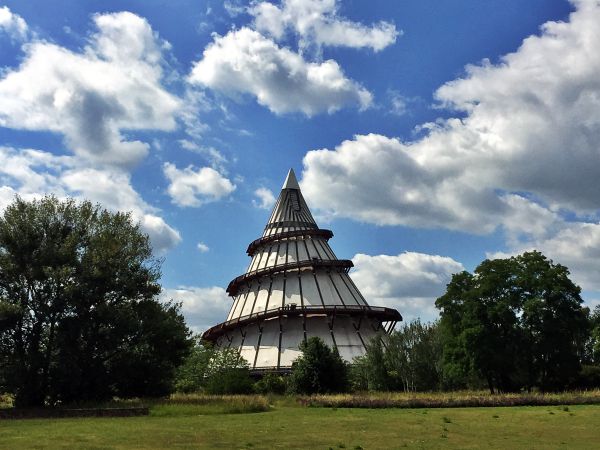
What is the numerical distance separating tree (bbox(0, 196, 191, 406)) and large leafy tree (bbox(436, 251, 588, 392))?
26.5m

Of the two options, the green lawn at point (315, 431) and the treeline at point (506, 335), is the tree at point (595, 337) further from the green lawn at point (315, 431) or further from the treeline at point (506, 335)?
the green lawn at point (315, 431)

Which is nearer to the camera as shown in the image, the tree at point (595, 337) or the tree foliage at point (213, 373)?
the tree foliage at point (213, 373)

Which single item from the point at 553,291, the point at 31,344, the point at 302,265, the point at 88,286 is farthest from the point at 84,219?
the point at 302,265

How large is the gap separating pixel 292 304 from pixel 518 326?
35.5m

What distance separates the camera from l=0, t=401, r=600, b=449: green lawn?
65.2 feet

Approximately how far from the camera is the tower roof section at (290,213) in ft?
326

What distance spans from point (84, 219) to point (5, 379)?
480 inches

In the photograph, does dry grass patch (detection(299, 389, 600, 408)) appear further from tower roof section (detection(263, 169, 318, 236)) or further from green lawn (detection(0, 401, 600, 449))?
tower roof section (detection(263, 169, 318, 236))

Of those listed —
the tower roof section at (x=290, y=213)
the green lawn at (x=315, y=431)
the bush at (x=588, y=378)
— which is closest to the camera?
the green lawn at (x=315, y=431)

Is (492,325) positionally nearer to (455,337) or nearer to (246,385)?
(455,337)

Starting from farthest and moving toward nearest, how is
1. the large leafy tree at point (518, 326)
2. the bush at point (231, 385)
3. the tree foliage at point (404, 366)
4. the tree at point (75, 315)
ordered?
the tree foliage at point (404, 366)
the bush at point (231, 385)
the large leafy tree at point (518, 326)
the tree at point (75, 315)

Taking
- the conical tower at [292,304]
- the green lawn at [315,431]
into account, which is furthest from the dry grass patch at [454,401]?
the conical tower at [292,304]

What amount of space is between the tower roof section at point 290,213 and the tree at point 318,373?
147 ft

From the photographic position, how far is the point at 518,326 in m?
54.6
